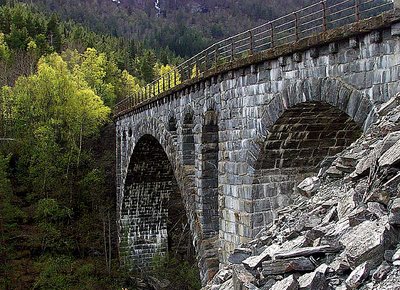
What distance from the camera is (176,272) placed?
108 ft

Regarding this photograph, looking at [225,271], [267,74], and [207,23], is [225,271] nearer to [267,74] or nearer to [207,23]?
[267,74]

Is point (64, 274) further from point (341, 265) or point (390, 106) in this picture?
point (341, 265)

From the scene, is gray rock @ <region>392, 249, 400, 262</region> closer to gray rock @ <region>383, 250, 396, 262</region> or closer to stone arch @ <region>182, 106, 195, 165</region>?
gray rock @ <region>383, 250, 396, 262</region>

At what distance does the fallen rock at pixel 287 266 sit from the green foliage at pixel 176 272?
84.7 ft

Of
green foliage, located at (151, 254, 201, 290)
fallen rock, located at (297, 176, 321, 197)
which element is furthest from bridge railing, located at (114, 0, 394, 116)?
green foliage, located at (151, 254, 201, 290)

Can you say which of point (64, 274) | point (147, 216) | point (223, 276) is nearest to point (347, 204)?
point (223, 276)

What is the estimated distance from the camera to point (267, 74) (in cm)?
1177

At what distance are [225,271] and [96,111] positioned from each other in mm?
34191

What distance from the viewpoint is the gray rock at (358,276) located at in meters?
4.18

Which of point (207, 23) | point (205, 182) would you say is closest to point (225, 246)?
point (205, 182)

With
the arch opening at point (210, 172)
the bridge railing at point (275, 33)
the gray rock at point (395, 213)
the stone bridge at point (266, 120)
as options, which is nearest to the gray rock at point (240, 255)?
the gray rock at point (395, 213)

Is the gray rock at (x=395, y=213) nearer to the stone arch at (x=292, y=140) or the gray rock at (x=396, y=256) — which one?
the gray rock at (x=396, y=256)

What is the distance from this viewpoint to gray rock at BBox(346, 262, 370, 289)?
418cm

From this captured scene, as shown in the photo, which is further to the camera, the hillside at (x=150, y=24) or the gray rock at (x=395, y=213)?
the hillside at (x=150, y=24)
